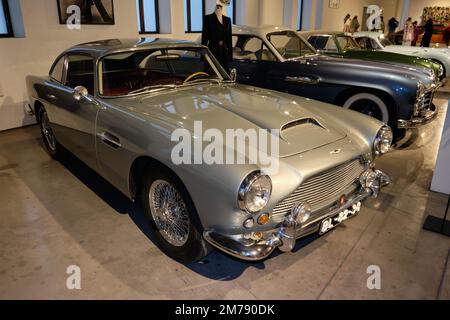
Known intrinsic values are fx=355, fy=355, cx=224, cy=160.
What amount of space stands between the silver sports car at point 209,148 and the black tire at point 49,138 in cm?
65

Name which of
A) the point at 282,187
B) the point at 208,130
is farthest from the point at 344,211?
the point at 208,130

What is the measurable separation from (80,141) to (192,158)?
1.59 meters

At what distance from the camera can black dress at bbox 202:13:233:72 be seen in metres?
4.80

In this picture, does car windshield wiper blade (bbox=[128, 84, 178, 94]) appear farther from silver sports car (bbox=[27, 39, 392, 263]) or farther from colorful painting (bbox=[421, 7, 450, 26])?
colorful painting (bbox=[421, 7, 450, 26])

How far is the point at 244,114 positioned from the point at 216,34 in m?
2.62

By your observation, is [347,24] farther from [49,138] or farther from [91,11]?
[49,138]

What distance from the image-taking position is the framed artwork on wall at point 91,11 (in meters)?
5.79

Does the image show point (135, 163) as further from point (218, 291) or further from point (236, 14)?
point (236, 14)

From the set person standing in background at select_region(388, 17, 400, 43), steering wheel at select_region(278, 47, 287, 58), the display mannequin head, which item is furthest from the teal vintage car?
person standing in background at select_region(388, 17, 400, 43)

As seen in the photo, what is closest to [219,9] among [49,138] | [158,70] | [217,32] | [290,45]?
[217,32]

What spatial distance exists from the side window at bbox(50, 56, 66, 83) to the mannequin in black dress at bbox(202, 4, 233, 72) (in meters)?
1.91

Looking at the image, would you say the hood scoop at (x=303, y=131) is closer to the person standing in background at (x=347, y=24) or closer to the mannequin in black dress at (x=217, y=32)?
the mannequin in black dress at (x=217, y=32)

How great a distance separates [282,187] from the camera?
6.45 ft

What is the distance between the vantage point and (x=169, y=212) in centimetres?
243
